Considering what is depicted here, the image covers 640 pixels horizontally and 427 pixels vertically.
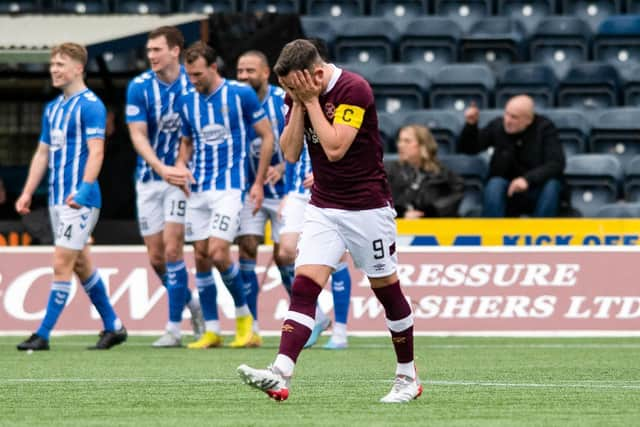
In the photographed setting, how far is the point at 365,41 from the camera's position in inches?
692

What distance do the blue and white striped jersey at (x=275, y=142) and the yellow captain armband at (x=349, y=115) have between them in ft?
15.7

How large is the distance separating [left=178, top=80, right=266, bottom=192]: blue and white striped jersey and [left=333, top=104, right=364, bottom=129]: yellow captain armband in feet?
14.0

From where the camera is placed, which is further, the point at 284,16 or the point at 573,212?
the point at 284,16

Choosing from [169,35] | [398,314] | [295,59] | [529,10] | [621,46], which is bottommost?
[398,314]

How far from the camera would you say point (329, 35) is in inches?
696

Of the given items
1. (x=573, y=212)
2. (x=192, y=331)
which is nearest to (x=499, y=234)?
(x=573, y=212)

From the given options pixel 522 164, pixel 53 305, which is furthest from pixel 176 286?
pixel 522 164

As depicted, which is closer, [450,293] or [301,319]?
[301,319]

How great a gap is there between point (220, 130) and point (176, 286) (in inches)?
50.3

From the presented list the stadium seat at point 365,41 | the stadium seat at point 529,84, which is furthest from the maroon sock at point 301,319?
the stadium seat at point 365,41

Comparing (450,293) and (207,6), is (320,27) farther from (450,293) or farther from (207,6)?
(450,293)

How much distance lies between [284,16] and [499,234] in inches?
146

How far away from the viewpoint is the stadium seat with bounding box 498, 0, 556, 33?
1805 cm

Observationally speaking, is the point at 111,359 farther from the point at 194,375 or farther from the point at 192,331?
the point at 192,331
